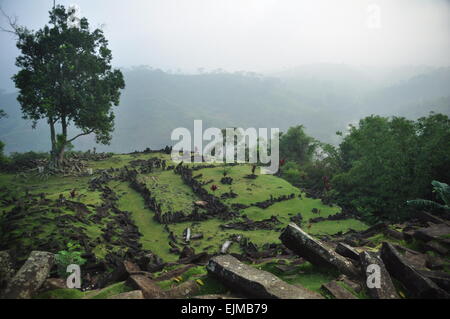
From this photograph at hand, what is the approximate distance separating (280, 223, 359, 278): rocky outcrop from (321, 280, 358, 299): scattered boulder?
0.88 meters

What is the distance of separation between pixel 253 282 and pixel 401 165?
1566 centimetres

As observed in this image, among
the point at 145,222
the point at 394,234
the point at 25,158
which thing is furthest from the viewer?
the point at 25,158

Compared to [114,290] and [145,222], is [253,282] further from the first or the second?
[145,222]

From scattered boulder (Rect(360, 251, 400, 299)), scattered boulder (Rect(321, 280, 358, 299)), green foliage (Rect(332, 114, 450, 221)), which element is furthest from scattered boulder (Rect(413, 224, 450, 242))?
green foliage (Rect(332, 114, 450, 221))

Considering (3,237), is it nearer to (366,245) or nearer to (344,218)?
(366,245)

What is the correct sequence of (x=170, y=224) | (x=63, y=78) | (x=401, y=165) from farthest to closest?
(x=63, y=78), (x=401, y=165), (x=170, y=224)

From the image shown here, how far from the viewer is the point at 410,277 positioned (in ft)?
16.7

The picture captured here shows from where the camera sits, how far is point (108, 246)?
35.9 ft

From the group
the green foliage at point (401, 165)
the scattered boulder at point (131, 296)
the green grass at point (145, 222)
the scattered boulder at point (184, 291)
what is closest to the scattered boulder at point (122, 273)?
the scattered boulder at point (184, 291)

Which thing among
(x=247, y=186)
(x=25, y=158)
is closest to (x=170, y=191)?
(x=247, y=186)

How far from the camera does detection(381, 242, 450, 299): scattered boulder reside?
15.4 feet

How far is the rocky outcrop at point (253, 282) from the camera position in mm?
4391

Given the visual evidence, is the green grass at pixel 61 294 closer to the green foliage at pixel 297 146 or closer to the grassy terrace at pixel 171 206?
the grassy terrace at pixel 171 206
